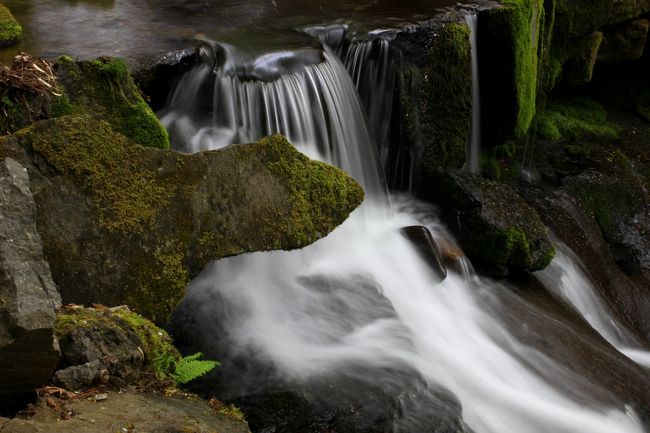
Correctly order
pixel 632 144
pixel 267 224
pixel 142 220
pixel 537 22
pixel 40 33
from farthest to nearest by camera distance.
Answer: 1. pixel 632 144
2. pixel 537 22
3. pixel 40 33
4. pixel 267 224
5. pixel 142 220

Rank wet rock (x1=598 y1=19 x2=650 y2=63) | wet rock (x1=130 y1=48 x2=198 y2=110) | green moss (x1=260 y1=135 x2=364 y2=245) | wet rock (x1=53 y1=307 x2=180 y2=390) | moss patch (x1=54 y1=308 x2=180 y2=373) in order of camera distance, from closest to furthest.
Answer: wet rock (x1=53 y1=307 x2=180 y2=390)
moss patch (x1=54 y1=308 x2=180 y2=373)
green moss (x1=260 y1=135 x2=364 y2=245)
wet rock (x1=130 y1=48 x2=198 y2=110)
wet rock (x1=598 y1=19 x2=650 y2=63)

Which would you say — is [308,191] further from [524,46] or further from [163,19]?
[524,46]

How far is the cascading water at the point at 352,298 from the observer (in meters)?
4.76

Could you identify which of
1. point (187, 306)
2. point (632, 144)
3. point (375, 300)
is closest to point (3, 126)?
point (187, 306)

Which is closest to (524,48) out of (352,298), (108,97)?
(352,298)

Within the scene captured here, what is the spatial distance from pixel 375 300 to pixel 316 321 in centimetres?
67

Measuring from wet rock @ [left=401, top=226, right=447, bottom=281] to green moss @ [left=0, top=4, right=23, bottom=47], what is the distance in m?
4.33

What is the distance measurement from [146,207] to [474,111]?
5642mm

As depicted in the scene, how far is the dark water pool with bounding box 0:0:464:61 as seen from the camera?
22.1 ft

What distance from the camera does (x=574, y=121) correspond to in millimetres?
10969

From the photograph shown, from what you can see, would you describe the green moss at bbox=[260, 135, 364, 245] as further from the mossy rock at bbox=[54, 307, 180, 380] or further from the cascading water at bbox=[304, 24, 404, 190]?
the cascading water at bbox=[304, 24, 404, 190]

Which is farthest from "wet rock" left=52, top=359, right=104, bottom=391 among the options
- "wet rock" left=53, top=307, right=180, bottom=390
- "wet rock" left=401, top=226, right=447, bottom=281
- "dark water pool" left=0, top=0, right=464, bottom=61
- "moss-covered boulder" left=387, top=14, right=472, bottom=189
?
"moss-covered boulder" left=387, top=14, right=472, bottom=189

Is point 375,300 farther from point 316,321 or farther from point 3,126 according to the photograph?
point 3,126

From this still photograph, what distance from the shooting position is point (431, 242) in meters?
6.55
